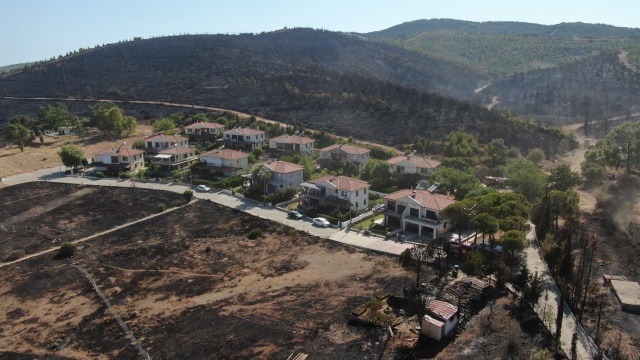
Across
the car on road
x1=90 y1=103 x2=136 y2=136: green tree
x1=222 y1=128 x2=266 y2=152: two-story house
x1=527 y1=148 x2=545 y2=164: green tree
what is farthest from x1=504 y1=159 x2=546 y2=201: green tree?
x1=90 y1=103 x2=136 y2=136: green tree

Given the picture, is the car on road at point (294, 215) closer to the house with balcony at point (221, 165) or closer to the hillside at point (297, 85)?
the house with balcony at point (221, 165)

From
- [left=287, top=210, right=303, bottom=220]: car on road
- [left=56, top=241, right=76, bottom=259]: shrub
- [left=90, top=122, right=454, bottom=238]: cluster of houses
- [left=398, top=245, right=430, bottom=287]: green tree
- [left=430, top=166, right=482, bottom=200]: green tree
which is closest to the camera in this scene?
[left=398, top=245, right=430, bottom=287]: green tree

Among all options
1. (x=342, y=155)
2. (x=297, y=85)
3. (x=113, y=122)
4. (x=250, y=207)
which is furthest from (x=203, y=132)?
(x=297, y=85)

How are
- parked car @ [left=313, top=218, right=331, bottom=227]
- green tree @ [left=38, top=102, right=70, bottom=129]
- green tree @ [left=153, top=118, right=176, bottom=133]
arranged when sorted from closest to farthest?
parked car @ [left=313, top=218, right=331, bottom=227] < green tree @ [left=153, top=118, right=176, bottom=133] < green tree @ [left=38, top=102, right=70, bottom=129]

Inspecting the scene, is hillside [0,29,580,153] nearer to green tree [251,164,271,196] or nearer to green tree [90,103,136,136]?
green tree [90,103,136,136]

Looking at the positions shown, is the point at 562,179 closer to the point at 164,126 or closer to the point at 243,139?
the point at 243,139

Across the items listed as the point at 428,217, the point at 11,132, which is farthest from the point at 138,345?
the point at 11,132

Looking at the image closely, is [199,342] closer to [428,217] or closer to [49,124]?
[428,217]
